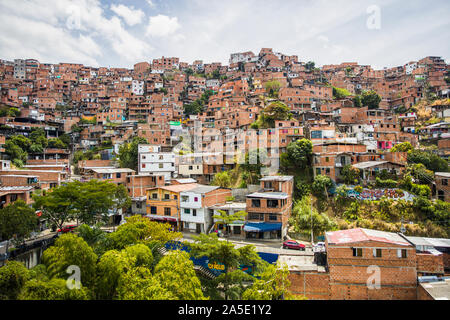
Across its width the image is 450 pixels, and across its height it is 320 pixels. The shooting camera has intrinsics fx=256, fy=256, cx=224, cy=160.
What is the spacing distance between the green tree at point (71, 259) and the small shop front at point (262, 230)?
44.5ft

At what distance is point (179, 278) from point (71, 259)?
4.87 metres

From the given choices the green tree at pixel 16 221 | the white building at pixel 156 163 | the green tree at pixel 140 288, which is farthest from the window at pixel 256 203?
the green tree at pixel 16 221

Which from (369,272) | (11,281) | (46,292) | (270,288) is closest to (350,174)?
(369,272)

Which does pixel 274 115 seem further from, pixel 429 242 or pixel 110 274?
pixel 110 274

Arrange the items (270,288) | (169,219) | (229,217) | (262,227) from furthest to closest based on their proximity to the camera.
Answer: (169,219)
(262,227)
(229,217)
(270,288)

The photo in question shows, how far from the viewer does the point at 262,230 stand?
22031 millimetres

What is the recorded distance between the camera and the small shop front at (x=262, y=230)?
21.9m

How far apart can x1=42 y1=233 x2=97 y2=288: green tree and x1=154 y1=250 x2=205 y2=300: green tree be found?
9.38 feet

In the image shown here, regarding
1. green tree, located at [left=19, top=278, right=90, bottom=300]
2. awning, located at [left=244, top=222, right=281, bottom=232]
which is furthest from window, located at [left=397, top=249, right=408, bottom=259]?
green tree, located at [left=19, top=278, right=90, bottom=300]

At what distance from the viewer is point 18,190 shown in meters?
23.7

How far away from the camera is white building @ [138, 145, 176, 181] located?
115 ft

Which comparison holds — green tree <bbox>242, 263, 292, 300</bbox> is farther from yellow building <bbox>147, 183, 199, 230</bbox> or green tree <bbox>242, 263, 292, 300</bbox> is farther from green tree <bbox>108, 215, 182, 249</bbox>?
yellow building <bbox>147, 183, 199, 230</bbox>
